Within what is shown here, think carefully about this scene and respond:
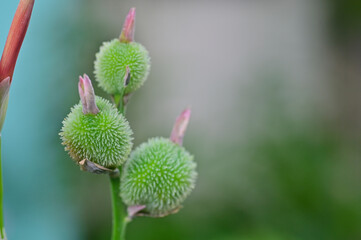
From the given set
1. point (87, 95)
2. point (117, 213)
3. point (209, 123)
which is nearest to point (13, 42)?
point (87, 95)

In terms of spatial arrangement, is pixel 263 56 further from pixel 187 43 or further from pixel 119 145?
pixel 119 145

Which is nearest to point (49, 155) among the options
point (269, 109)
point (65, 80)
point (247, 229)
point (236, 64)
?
point (65, 80)

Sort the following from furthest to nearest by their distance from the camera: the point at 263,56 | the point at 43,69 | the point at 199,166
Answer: the point at 263,56 < the point at 199,166 < the point at 43,69

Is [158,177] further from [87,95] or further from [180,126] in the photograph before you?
[87,95]

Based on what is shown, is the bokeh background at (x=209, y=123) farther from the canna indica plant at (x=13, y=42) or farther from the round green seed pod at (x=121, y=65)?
the canna indica plant at (x=13, y=42)

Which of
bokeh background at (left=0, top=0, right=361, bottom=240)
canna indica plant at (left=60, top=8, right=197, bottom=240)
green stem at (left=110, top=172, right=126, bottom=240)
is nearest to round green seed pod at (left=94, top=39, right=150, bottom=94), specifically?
canna indica plant at (left=60, top=8, right=197, bottom=240)

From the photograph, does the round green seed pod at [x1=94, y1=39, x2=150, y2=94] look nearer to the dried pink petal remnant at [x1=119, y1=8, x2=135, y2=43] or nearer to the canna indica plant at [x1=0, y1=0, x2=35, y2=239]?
the dried pink petal remnant at [x1=119, y1=8, x2=135, y2=43]

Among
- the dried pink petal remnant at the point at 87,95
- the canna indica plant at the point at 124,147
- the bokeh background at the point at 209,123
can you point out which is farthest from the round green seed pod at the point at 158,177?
the bokeh background at the point at 209,123
